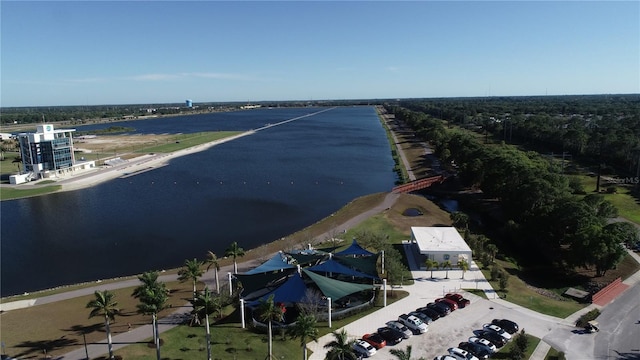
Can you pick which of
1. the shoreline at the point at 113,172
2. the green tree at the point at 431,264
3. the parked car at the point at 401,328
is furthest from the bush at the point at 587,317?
the shoreline at the point at 113,172

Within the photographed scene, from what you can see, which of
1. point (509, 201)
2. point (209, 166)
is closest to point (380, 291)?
point (509, 201)

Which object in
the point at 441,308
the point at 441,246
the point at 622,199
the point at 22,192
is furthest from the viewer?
the point at 22,192

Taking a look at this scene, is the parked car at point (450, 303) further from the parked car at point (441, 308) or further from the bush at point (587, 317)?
the bush at point (587, 317)

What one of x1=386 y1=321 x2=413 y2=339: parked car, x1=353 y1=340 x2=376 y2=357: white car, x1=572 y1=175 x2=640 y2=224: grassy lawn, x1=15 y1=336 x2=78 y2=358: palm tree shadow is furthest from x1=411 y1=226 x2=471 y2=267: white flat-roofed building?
x1=15 y1=336 x2=78 y2=358: palm tree shadow

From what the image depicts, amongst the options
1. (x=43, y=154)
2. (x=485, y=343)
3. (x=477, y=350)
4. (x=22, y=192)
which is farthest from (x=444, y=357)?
(x=43, y=154)

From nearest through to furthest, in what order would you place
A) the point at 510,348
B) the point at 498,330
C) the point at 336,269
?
1. the point at 510,348
2. the point at 498,330
3. the point at 336,269

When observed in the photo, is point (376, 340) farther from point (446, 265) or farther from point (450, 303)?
point (446, 265)

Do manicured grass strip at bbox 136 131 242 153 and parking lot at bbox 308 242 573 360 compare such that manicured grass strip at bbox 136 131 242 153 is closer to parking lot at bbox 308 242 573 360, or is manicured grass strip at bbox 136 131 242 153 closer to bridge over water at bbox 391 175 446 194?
bridge over water at bbox 391 175 446 194
